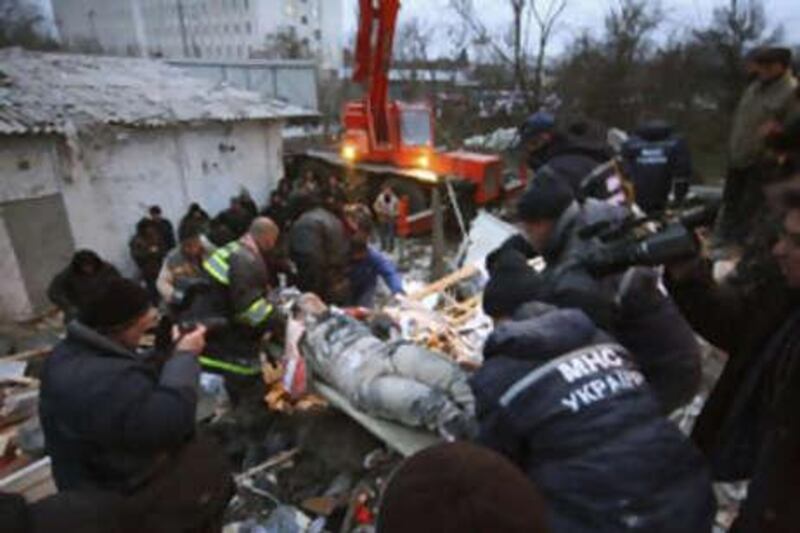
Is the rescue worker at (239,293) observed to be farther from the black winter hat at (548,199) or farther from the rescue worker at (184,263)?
the black winter hat at (548,199)

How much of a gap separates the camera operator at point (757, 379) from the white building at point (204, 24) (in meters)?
53.0

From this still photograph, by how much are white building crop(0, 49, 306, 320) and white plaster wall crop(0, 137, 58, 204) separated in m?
0.01

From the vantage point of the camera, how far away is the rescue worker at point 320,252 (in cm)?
483

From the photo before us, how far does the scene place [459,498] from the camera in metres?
1.03

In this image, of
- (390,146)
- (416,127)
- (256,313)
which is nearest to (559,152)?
(256,313)

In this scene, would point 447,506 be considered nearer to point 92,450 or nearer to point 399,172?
point 92,450

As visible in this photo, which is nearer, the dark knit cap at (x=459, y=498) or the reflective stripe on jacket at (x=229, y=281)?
the dark knit cap at (x=459, y=498)

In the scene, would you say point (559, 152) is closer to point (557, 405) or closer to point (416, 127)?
point (557, 405)

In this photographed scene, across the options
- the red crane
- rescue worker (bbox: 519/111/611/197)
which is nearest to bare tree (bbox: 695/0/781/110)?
the red crane

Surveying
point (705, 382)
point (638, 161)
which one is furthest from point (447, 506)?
point (638, 161)

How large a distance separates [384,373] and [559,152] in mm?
2085

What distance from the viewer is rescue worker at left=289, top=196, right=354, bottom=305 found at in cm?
483

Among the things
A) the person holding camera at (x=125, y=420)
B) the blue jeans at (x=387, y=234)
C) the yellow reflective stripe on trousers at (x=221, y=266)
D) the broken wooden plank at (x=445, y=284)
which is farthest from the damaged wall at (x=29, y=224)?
the person holding camera at (x=125, y=420)

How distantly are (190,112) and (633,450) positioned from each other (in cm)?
1026
